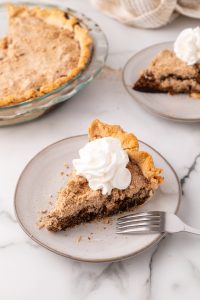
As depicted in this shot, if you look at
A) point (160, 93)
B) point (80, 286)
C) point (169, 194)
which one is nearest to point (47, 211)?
point (80, 286)

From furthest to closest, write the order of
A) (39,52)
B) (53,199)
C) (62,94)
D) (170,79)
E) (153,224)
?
(39,52) → (170,79) → (62,94) → (53,199) → (153,224)

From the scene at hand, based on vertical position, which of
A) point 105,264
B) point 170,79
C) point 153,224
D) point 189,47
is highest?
point 189,47

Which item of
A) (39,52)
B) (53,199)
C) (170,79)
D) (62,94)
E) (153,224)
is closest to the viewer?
(153,224)

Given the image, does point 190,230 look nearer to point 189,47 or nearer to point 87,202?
point 87,202

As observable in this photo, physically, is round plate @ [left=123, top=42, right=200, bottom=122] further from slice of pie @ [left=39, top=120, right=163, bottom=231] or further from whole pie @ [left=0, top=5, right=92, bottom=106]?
slice of pie @ [left=39, top=120, right=163, bottom=231]

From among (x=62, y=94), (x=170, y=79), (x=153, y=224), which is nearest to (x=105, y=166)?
(x=153, y=224)

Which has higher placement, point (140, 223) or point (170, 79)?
point (170, 79)

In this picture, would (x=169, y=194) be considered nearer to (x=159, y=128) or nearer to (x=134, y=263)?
(x=134, y=263)

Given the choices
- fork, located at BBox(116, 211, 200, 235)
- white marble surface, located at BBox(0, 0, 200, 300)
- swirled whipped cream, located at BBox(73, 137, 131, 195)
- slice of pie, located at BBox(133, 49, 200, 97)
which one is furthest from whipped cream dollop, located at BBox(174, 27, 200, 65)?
fork, located at BBox(116, 211, 200, 235)
